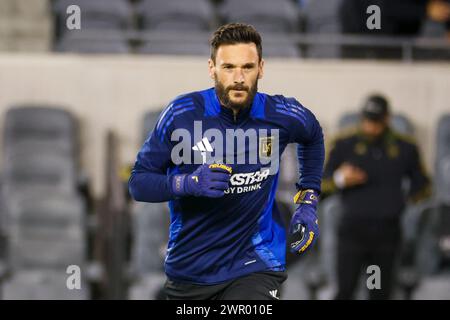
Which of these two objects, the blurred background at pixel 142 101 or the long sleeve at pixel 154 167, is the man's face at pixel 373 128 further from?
the long sleeve at pixel 154 167

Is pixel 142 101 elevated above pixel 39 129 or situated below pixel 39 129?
above

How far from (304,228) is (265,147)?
0.37 meters

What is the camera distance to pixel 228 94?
14.7ft

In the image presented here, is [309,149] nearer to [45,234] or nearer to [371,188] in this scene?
[371,188]

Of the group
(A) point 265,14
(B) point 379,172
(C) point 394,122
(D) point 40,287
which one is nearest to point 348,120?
(C) point 394,122

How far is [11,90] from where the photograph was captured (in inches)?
337

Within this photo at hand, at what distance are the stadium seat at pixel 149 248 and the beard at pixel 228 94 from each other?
287cm

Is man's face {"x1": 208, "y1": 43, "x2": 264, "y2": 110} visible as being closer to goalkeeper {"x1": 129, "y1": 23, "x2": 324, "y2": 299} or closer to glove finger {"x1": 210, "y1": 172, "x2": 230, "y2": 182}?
goalkeeper {"x1": 129, "y1": 23, "x2": 324, "y2": 299}

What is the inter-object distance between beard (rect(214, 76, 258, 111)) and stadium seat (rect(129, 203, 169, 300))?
2.87 meters

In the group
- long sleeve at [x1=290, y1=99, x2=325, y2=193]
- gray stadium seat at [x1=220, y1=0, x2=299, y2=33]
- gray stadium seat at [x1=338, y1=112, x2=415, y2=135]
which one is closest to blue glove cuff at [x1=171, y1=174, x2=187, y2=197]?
long sleeve at [x1=290, y1=99, x2=325, y2=193]

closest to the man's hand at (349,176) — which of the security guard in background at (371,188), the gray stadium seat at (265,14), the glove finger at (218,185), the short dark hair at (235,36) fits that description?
the security guard in background at (371,188)

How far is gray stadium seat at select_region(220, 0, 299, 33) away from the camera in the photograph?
889 centimetres

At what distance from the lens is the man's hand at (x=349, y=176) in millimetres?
7199
